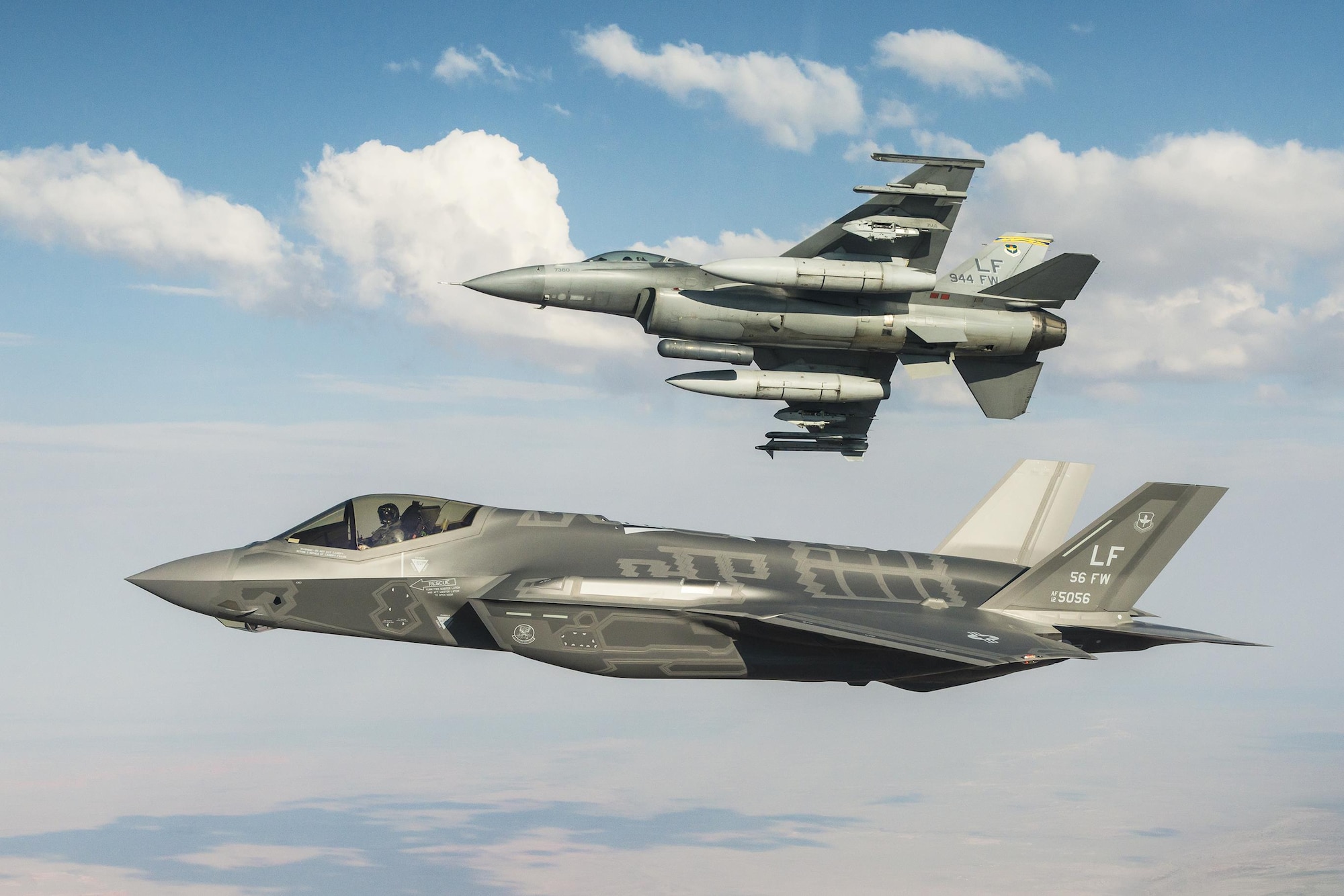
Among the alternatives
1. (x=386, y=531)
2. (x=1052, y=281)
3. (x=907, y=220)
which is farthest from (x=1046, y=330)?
(x=386, y=531)

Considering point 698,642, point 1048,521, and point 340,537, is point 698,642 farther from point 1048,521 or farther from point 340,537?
point 1048,521


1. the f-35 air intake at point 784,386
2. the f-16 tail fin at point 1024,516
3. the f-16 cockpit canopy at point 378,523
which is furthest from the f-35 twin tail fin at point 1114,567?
the f-16 cockpit canopy at point 378,523

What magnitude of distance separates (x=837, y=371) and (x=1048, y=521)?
6344 millimetres

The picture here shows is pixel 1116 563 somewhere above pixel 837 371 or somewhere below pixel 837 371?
below

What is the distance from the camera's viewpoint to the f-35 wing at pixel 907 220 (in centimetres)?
2258

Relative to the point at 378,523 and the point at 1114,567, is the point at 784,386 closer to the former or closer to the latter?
the point at 1114,567

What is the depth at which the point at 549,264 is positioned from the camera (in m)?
22.7

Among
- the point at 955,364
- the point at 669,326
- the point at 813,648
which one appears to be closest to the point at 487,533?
the point at 813,648

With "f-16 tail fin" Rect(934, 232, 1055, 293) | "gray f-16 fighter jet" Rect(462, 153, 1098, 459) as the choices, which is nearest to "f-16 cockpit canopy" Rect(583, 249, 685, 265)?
"gray f-16 fighter jet" Rect(462, 153, 1098, 459)

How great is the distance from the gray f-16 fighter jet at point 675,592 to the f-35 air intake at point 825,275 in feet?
18.9

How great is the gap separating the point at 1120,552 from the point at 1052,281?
778 cm

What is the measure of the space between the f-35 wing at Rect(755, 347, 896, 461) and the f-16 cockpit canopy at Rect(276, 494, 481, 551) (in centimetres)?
904

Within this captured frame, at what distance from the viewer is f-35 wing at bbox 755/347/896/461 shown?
80.1 feet

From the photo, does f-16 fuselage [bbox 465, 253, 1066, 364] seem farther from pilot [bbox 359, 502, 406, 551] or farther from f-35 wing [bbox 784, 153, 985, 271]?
pilot [bbox 359, 502, 406, 551]
